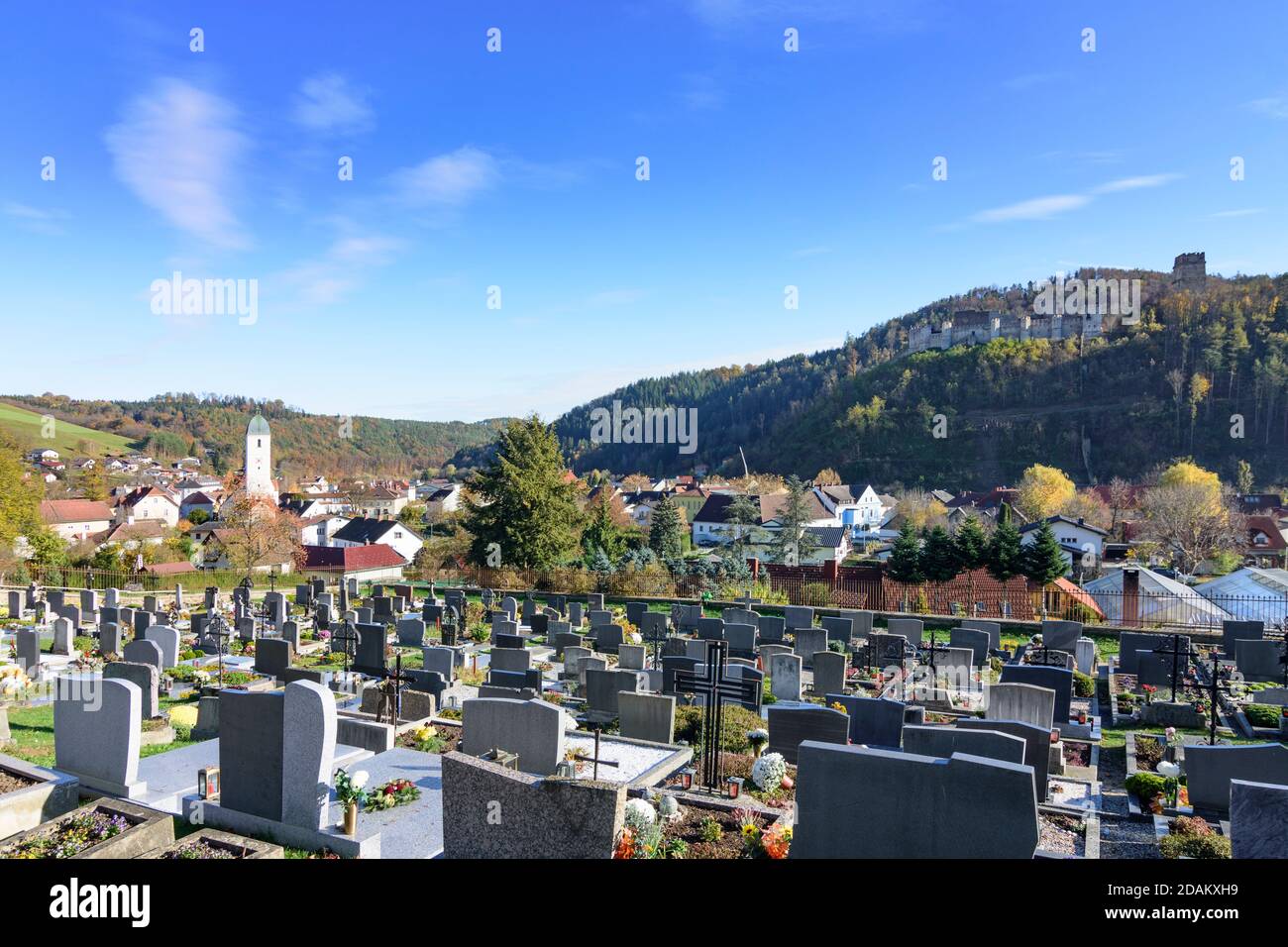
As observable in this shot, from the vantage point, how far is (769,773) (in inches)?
348

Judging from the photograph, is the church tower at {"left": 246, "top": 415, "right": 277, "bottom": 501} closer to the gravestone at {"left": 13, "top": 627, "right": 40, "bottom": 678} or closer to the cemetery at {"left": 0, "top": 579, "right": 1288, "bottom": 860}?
the gravestone at {"left": 13, "top": 627, "right": 40, "bottom": 678}

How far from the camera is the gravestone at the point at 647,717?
10.8m

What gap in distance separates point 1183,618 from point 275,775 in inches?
867

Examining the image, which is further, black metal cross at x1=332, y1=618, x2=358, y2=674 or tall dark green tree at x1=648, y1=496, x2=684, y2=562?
tall dark green tree at x1=648, y1=496, x2=684, y2=562

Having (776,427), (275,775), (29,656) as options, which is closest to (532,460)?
(29,656)

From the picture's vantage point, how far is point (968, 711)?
1271cm

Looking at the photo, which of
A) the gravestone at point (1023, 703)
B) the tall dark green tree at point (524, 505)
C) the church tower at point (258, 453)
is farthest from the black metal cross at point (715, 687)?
the church tower at point (258, 453)

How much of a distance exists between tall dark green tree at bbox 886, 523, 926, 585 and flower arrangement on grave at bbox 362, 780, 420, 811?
23.8m

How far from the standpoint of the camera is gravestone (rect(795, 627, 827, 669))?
17.1 metres

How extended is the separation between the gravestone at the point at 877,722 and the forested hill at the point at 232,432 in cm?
13244

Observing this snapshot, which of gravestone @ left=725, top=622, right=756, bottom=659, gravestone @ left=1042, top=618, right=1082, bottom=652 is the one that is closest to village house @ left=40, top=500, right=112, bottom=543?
gravestone @ left=725, top=622, right=756, bottom=659

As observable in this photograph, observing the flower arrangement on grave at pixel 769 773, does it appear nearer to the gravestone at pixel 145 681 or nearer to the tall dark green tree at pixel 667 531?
the gravestone at pixel 145 681
